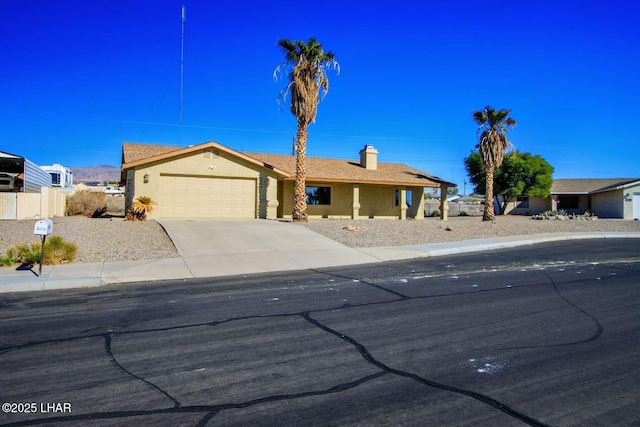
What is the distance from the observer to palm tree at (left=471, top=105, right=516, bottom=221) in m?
28.7

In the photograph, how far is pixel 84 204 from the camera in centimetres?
3014

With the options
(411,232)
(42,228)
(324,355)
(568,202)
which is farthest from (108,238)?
(568,202)

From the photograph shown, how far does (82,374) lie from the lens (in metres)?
4.79

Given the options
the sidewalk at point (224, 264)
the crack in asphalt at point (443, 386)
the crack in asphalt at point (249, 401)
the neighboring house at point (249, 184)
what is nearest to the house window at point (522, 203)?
the neighboring house at point (249, 184)

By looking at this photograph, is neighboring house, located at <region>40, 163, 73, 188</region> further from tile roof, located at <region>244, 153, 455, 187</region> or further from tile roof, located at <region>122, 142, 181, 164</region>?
tile roof, located at <region>244, 153, 455, 187</region>

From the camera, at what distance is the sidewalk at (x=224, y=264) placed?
34.0 ft

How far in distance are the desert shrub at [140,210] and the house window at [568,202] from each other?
43.3 m

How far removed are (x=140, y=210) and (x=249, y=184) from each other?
6.18 m

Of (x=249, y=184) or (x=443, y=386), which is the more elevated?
(x=249, y=184)

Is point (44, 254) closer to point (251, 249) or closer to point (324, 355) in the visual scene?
point (251, 249)

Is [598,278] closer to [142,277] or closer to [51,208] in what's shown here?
[142,277]

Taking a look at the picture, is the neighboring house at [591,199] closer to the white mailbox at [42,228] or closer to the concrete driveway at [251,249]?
the concrete driveway at [251,249]

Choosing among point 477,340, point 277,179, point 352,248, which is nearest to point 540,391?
point 477,340

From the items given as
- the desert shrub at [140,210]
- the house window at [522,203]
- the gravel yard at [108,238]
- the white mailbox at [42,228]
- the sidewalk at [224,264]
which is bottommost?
the sidewalk at [224,264]
